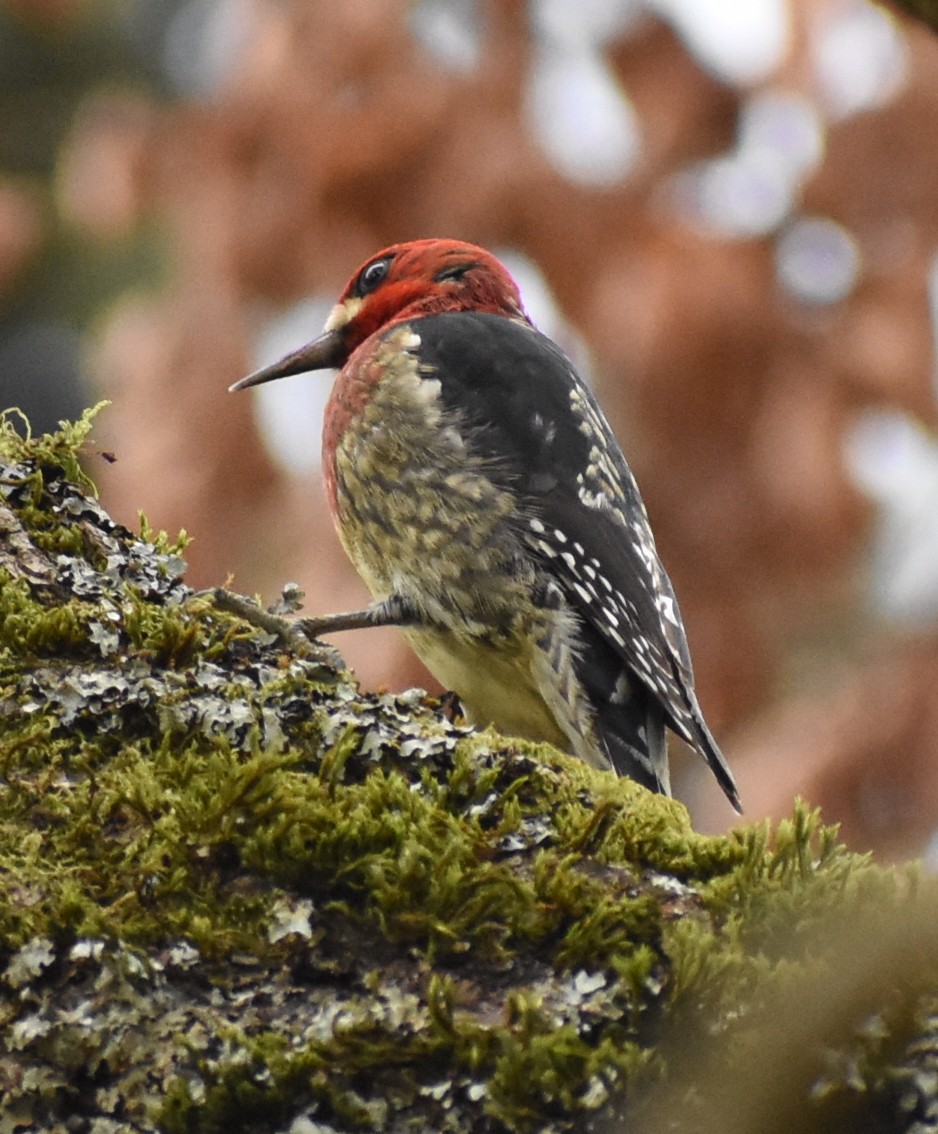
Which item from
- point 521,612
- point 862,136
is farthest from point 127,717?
point 862,136

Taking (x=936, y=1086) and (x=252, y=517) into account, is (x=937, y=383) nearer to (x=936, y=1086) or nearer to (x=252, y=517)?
(x=252, y=517)

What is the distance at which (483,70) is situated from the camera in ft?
26.4

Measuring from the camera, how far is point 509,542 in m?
3.68

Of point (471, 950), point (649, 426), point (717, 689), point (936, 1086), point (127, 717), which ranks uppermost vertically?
point (649, 426)

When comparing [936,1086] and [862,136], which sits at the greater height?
[862,136]

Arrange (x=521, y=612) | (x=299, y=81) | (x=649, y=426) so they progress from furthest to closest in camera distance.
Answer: (x=649, y=426) → (x=299, y=81) → (x=521, y=612)

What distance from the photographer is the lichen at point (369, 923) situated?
1751mm

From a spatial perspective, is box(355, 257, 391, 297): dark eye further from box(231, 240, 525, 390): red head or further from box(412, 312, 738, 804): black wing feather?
box(412, 312, 738, 804): black wing feather

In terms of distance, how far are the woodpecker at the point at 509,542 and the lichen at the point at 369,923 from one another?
1131mm

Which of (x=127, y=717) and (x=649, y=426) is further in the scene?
(x=649, y=426)

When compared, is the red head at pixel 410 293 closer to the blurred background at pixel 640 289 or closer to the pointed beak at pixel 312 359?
the pointed beak at pixel 312 359

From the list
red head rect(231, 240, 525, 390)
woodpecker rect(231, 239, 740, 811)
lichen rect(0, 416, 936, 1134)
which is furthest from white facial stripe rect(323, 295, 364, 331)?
lichen rect(0, 416, 936, 1134)

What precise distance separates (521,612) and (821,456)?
4.65 m

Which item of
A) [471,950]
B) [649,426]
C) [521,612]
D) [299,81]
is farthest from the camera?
[649,426]
